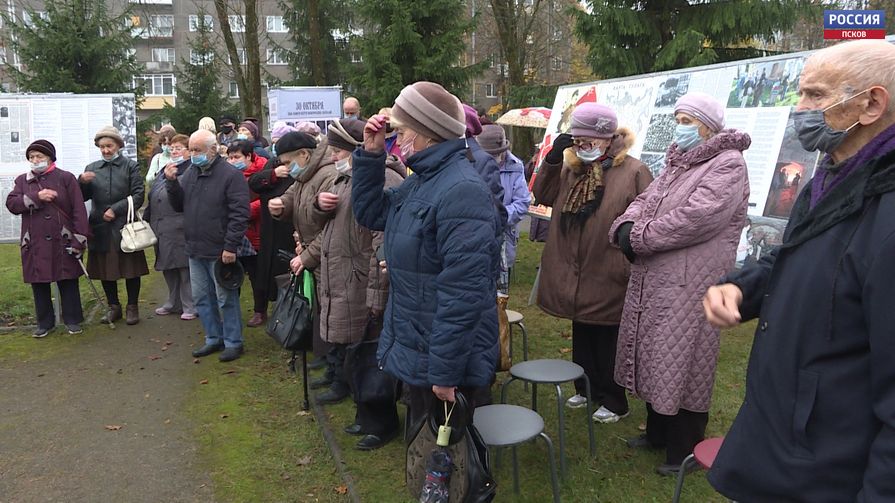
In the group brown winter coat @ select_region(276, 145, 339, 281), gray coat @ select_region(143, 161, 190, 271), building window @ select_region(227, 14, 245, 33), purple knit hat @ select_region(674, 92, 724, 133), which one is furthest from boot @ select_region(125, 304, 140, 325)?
building window @ select_region(227, 14, 245, 33)

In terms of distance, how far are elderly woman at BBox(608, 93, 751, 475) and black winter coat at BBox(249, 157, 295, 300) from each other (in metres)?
4.11

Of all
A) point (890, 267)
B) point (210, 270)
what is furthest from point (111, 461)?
point (890, 267)

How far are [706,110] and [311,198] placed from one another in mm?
2698

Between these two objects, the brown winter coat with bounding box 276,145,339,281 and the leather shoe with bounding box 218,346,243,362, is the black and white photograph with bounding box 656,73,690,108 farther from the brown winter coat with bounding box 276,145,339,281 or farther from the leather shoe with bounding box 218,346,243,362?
the leather shoe with bounding box 218,346,243,362

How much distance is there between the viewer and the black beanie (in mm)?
5480

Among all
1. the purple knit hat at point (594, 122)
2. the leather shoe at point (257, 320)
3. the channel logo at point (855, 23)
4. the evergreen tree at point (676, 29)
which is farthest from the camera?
the evergreen tree at point (676, 29)

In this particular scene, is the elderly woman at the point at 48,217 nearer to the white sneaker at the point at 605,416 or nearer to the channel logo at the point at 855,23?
the white sneaker at the point at 605,416

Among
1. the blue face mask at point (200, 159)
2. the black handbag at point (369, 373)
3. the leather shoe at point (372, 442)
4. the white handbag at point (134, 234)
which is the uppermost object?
the blue face mask at point (200, 159)

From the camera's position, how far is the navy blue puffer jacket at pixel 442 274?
2.82 m

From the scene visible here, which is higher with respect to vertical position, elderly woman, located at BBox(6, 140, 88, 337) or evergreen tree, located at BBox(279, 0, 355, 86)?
evergreen tree, located at BBox(279, 0, 355, 86)

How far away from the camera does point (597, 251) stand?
4.48 m

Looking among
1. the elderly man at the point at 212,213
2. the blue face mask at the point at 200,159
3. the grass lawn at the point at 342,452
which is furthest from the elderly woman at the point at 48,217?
→ the grass lawn at the point at 342,452

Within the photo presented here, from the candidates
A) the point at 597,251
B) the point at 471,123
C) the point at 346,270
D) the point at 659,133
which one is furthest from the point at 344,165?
the point at 659,133

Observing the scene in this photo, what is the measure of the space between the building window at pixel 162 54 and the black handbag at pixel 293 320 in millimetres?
54167
